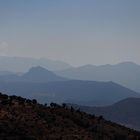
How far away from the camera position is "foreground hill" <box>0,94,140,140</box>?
42781 mm

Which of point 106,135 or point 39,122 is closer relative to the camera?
point 39,122

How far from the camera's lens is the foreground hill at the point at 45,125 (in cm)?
4278

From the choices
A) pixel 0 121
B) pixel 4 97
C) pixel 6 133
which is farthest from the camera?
pixel 4 97

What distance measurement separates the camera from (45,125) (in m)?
47.3

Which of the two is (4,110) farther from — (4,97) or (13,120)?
(4,97)

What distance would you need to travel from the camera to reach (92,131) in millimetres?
52625

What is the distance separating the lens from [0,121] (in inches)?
1750

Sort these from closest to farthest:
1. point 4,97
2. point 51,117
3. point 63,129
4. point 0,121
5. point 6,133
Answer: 1. point 6,133
2. point 0,121
3. point 63,129
4. point 51,117
5. point 4,97

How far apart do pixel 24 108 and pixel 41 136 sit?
398 inches

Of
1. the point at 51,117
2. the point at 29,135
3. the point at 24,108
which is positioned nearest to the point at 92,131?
the point at 51,117

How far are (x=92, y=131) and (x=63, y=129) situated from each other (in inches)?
253

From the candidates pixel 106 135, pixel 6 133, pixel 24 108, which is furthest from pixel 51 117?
pixel 6 133

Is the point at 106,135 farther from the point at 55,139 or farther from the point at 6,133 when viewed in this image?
the point at 6,133

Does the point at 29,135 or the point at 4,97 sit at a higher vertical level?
the point at 4,97
